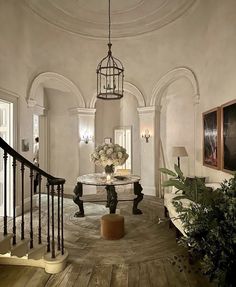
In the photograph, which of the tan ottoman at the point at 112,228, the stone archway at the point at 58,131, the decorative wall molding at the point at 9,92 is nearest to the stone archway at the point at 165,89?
the stone archway at the point at 58,131

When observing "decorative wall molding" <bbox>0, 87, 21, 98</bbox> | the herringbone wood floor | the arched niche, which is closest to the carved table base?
the herringbone wood floor

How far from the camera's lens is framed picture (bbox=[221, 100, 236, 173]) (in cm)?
384

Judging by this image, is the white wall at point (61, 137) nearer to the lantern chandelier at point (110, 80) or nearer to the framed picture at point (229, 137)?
the lantern chandelier at point (110, 80)

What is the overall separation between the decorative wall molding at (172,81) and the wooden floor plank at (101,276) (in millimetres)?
4380

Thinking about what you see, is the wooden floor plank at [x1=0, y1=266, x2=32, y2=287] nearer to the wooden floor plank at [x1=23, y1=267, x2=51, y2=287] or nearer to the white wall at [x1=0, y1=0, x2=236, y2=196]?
the wooden floor plank at [x1=23, y1=267, x2=51, y2=287]

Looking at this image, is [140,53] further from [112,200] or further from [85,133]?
[112,200]

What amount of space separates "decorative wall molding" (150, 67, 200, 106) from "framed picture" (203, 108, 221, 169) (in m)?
0.94

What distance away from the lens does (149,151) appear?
7066 millimetres

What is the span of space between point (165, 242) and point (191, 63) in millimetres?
4390

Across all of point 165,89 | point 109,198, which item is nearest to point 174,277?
point 109,198

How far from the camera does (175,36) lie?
6.46 metres

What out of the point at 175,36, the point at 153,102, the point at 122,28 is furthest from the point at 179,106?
the point at 122,28

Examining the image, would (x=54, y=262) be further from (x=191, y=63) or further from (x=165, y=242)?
(x=191, y=63)

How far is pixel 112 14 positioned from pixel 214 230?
6.64 metres
